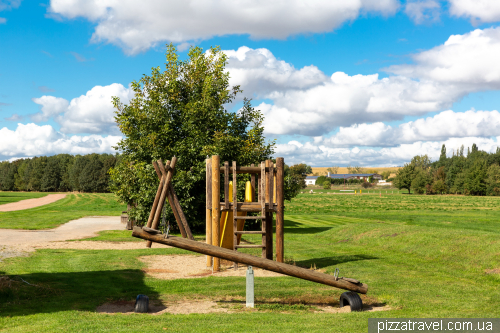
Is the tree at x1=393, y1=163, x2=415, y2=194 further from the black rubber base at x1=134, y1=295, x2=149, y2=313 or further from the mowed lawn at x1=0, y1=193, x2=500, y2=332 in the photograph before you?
the black rubber base at x1=134, y1=295, x2=149, y2=313

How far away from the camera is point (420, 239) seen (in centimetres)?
1855

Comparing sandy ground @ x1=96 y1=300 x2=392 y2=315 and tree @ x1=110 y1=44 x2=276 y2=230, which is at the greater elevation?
tree @ x1=110 y1=44 x2=276 y2=230

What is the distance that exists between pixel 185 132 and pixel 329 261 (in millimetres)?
12498

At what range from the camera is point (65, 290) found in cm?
1114

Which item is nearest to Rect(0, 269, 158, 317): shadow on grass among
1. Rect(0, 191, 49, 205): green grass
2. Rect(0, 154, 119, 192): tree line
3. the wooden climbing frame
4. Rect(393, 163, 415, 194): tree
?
the wooden climbing frame

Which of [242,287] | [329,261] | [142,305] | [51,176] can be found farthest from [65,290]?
[51,176]

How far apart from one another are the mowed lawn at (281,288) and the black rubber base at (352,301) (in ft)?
1.67

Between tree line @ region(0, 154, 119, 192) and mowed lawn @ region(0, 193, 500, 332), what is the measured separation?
304ft

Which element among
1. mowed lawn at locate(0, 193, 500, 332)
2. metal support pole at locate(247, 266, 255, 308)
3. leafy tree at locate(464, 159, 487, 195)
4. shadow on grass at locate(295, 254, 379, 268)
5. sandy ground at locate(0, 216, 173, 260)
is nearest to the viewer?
mowed lawn at locate(0, 193, 500, 332)

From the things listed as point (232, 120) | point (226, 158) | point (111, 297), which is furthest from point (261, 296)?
point (232, 120)

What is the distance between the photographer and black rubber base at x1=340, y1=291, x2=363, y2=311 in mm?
9359

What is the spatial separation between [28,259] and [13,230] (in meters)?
12.8

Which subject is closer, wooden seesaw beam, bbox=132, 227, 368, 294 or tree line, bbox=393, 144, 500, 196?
wooden seesaw beam, bbox=132, 227, 368, 294

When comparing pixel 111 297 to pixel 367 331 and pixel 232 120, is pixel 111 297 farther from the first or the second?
pixel 232 120
